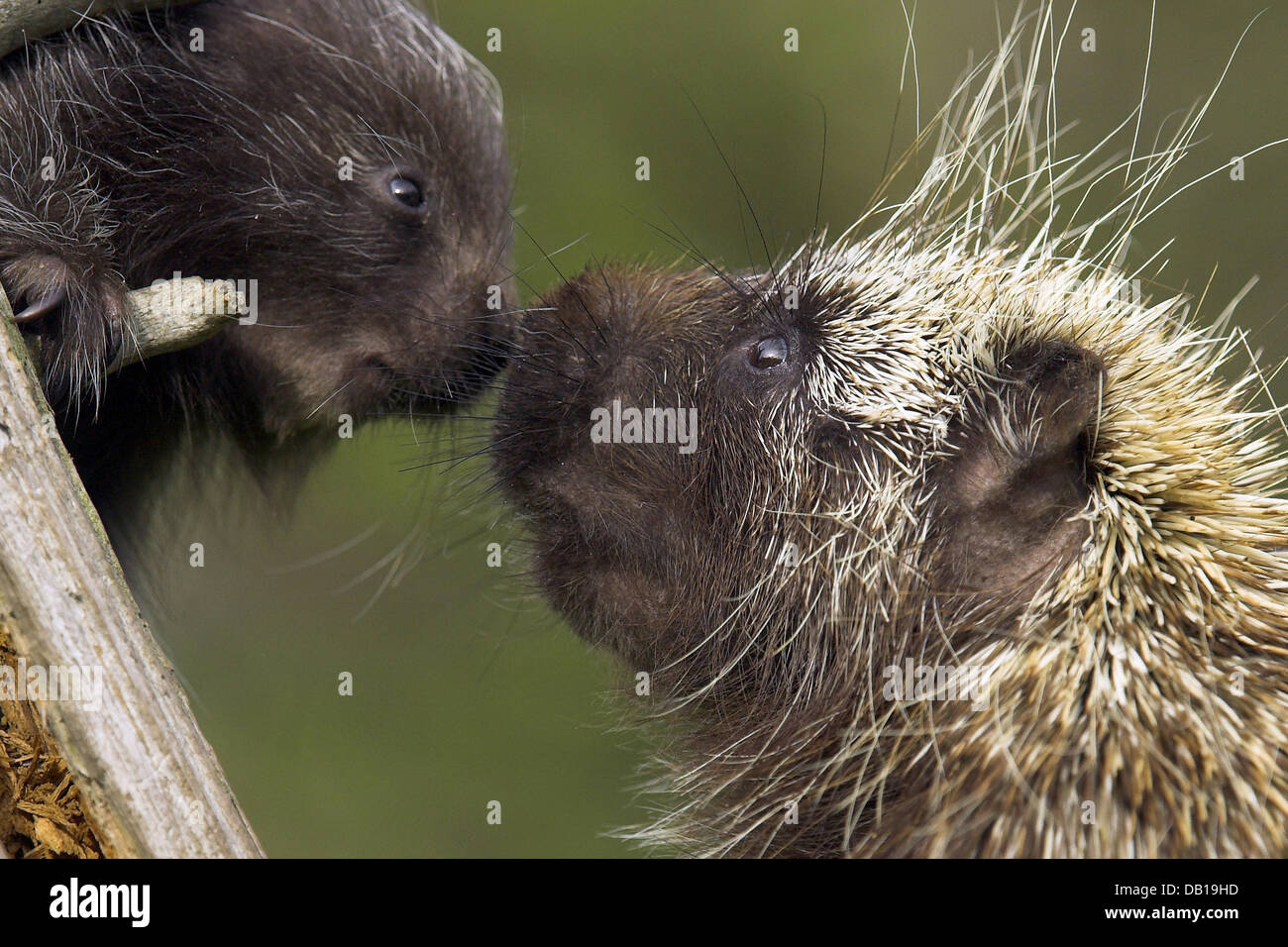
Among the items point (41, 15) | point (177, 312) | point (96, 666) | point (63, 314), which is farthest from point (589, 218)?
point (96, 666)

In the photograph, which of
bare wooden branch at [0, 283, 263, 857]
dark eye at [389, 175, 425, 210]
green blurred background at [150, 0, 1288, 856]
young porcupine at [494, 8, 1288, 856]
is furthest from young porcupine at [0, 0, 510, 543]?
green blurred background at [150, 0, 1288, 856]

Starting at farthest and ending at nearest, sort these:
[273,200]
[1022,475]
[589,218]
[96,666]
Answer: [589,218], [273,200], [1022,475], [96,666]

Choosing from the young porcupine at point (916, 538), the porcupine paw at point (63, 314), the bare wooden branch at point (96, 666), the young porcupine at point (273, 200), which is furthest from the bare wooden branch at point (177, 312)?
the young porcupine at point (916, 538)

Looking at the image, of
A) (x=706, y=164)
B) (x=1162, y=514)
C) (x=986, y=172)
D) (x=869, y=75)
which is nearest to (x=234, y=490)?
(x=986, y=172)

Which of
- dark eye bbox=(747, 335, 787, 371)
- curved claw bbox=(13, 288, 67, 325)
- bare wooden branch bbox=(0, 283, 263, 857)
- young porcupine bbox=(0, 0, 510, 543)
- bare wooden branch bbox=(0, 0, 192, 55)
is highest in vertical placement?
bare wooden branch bbox=(0, 0, 192, 55)

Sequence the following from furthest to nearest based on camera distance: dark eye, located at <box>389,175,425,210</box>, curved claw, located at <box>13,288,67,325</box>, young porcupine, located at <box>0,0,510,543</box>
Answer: dark eye, located at <box>389,175,425,210</box> → young porcupine, located at <box>0,0,510,543</box> → curved claw, located at <box>13,288,67,325</box>

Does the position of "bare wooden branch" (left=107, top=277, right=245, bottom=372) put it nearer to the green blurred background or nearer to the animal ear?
the animal ear

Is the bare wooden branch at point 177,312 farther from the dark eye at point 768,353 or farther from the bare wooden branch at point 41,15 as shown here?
the dark eye at point 768,353

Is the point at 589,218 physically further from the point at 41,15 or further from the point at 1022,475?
the point at 1022,475
